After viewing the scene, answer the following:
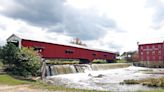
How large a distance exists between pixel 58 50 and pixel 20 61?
51.2ft

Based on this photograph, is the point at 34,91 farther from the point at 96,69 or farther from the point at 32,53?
the point at 96,69

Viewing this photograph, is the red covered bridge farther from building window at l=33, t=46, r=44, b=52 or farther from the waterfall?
the waterfall

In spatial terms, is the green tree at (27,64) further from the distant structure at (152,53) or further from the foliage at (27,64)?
the distant structure at (152,53)

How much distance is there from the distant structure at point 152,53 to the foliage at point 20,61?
139ft

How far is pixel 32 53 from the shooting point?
92.6 ft

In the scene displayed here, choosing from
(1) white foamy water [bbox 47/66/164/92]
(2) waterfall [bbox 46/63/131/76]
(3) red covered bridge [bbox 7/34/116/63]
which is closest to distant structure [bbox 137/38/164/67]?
(3) red covered bridge [bbox 7/34/116/63]

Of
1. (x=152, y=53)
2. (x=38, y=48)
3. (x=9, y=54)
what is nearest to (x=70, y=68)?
(x=38, y=48)

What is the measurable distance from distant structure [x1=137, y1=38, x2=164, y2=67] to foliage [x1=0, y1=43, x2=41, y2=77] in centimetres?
4238

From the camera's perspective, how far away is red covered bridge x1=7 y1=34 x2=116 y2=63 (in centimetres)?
3498

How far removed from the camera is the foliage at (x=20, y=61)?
88.1 feet

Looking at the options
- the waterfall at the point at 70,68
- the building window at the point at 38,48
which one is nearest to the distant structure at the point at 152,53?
the waterfall at the point at 70,68

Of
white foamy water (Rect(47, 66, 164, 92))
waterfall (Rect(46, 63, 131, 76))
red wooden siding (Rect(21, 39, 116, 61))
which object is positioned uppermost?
red wooden siding (Rect(21, 39, 116, 61))

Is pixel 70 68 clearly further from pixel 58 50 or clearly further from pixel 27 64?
pixel 27 64

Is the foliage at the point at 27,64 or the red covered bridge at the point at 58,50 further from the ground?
the red covered bridge at the point at 58,50
